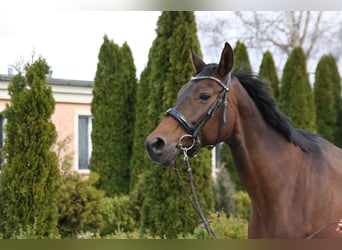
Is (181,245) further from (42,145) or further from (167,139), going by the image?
(42,145)

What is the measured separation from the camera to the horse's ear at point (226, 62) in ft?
7.69

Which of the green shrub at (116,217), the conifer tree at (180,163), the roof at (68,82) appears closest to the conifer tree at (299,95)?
the conifer tree at (180,163)

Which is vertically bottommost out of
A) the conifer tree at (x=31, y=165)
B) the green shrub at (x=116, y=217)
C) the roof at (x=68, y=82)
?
the green shrub at (x=116, y=217)

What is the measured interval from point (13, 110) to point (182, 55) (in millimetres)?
2009

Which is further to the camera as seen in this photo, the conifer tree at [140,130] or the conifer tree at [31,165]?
the conifer tree at [140,130]

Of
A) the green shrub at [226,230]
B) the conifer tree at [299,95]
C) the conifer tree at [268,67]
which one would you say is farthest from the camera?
the conifer tree at [268,67]

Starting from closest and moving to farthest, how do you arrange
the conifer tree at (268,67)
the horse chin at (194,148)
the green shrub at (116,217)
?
the horse chin at (194,148) → the green shrub at (116,217) → the conifer tree at (268,67)

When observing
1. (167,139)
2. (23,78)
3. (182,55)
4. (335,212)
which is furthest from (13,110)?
(335,212)

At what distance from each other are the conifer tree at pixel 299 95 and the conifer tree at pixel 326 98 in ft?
2.17

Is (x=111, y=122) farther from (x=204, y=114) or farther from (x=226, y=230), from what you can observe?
(x=204, y=114)

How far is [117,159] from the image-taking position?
8562mm

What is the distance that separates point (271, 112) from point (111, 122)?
637cm

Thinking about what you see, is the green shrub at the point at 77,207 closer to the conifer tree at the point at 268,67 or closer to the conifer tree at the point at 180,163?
the conifer tree at the point at 180,163

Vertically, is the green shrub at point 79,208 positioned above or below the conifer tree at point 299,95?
below
